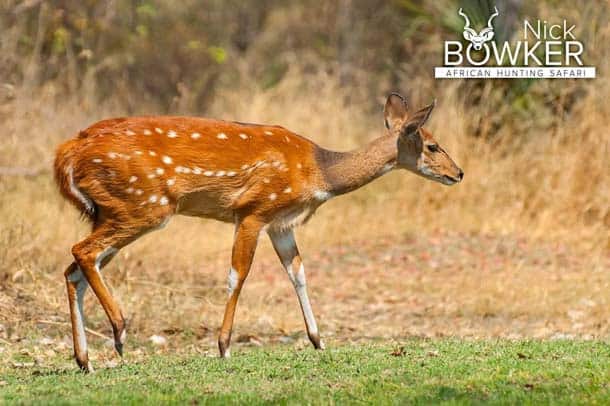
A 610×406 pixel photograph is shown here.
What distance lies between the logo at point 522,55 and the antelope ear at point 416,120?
26.3ft

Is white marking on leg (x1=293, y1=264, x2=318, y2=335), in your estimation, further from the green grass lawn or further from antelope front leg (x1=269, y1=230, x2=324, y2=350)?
the green grass lawn

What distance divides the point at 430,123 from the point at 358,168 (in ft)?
27.5

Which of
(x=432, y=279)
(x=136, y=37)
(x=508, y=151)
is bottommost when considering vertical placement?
(x=432, y=279)

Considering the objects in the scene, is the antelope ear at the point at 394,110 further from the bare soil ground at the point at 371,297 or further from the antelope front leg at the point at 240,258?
the bare soil ground at the point at 371,297

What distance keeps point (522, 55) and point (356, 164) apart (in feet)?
28.8

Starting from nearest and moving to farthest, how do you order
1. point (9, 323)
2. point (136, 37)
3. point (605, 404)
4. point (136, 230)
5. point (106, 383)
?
point (605, 404) → point (106, 383) → point (136, 230) → point (9, 323) → point (136, 37)

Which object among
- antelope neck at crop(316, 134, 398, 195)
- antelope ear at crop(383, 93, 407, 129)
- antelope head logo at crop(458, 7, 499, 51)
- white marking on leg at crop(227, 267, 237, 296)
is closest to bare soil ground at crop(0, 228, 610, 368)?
white marking on leg at crop(227, 267, 237, 296)

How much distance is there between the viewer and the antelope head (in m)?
10.2

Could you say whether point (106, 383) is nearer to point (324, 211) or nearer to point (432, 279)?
point (432, 279)

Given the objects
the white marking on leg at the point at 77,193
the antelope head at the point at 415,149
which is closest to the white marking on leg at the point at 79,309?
the white marking on leg at the point at 77,193

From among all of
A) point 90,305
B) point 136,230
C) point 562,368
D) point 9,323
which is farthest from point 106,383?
point 90,305

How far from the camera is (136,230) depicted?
29.2ft

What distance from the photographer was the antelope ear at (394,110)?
33.9ft

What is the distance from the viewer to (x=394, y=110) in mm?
10375
